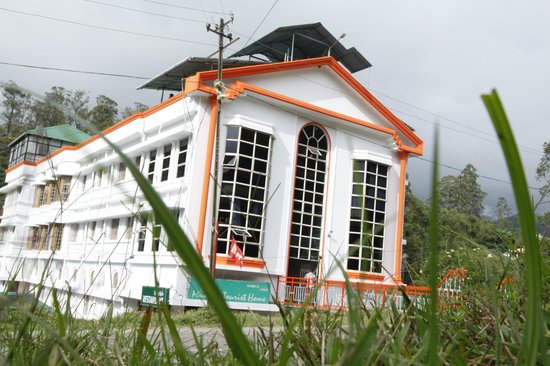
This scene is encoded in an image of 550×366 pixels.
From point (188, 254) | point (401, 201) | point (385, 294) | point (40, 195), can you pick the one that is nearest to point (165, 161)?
point (401, 201)

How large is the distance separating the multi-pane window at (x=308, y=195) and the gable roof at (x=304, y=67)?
43.6 inches

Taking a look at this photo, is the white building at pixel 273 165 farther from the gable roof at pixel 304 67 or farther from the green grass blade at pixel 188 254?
the green grass blade at pixel 188 254

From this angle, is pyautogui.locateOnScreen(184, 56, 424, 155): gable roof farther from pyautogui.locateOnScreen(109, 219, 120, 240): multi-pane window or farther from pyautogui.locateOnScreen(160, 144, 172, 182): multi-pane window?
pyautogui.locateOnScreen(109, 219, 120, 240): multi-pane window

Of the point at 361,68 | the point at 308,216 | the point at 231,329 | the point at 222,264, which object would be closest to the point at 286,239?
the point at 308,216

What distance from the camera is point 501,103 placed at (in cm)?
30

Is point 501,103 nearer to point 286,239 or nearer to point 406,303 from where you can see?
point 406,303

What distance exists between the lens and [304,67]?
660 inches

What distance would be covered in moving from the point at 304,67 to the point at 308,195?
12.9 feet

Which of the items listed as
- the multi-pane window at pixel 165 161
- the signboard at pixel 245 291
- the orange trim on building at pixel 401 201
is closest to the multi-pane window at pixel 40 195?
the multi-pane window at pixel 165 161

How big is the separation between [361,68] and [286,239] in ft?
29.3

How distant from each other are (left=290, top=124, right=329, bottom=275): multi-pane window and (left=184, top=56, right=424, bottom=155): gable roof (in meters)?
1.11

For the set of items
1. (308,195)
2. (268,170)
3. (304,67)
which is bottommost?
(308,195)

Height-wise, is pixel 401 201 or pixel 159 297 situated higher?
pixel 401 201

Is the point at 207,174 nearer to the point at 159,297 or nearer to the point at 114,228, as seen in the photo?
the point at 114,228
